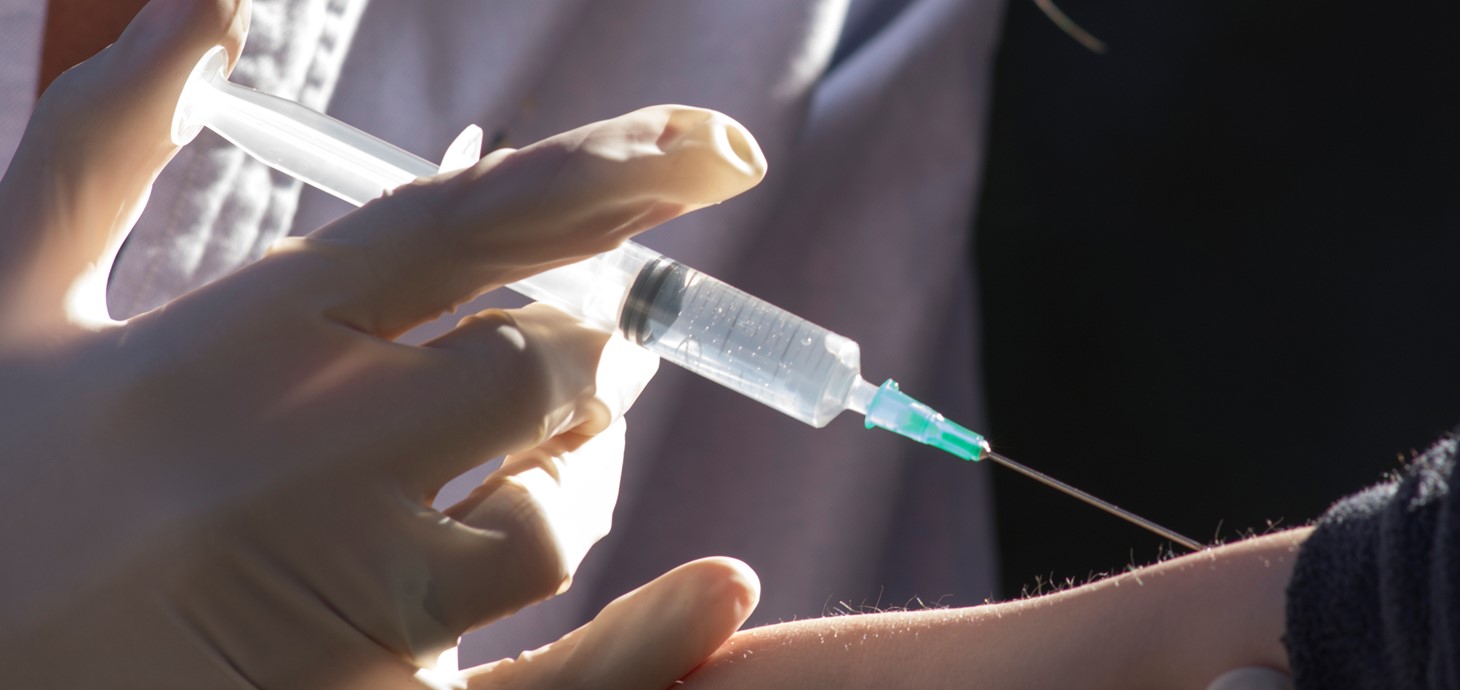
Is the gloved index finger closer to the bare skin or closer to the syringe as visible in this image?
the syringe

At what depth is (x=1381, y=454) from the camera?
129cm

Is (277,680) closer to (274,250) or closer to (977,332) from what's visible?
(274,250)

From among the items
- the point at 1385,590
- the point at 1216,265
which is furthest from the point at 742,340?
the point at 1216,265

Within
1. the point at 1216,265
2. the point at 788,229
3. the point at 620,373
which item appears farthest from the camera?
the point at 788,229

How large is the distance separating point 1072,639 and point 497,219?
1.54ft

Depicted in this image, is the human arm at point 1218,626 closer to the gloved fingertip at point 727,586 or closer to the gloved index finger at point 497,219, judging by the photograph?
the gloved fingertip at point 727,586

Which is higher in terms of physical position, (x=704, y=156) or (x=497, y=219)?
(x=704, y=156)

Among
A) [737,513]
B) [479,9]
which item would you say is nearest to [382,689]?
[737,513]

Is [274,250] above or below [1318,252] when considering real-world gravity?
below

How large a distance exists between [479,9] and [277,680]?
2.63ft

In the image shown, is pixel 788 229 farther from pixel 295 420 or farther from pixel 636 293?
pixel 295 420

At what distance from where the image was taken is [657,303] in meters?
0.83

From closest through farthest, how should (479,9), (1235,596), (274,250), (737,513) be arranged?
(1235,596) < (274,250) < (479,9) < (737,513)

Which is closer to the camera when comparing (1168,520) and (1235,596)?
(1235,596)
